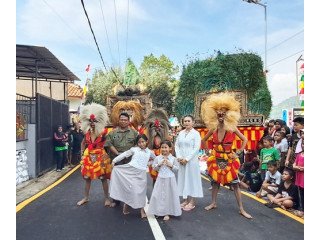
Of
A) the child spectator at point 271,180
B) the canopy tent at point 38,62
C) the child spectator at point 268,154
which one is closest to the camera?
the child spectator at point 271,180

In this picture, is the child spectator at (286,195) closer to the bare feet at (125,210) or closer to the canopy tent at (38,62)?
the bare feet at (125,210)

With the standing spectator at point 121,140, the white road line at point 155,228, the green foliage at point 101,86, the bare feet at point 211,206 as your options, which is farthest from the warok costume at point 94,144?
the green foliage at point 101,86

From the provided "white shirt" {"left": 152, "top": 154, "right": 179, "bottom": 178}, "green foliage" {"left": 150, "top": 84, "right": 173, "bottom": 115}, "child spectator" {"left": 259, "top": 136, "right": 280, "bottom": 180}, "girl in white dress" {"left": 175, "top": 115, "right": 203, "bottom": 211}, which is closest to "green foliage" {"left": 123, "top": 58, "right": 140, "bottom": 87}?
"green foliage" {"left": 150, "top": 84, "right": 173, "bottom": 115}

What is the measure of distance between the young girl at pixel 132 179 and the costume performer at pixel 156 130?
482 millimetres

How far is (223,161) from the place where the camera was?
6441mm

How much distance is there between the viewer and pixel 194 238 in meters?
5.00

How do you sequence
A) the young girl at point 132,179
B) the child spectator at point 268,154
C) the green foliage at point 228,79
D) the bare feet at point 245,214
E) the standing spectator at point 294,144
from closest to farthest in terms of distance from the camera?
the bare feet at point 245,214, the young girl at point 132,179, the standing spectator at point 294,144, the child spectator at point 268,154, the green foliage at point 228,79

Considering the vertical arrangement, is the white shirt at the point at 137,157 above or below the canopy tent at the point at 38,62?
below

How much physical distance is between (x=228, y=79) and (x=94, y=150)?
724cm

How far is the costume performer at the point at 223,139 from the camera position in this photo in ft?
20.9

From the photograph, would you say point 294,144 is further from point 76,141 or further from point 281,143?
point 76,141

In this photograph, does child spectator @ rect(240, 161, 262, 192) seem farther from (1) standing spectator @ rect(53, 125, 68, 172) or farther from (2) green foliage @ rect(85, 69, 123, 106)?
(2) green foliage @ rect(85, 69, 123, 106)

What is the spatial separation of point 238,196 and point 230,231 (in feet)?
3.60

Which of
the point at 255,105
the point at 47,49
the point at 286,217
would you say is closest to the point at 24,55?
the point at 47,49
